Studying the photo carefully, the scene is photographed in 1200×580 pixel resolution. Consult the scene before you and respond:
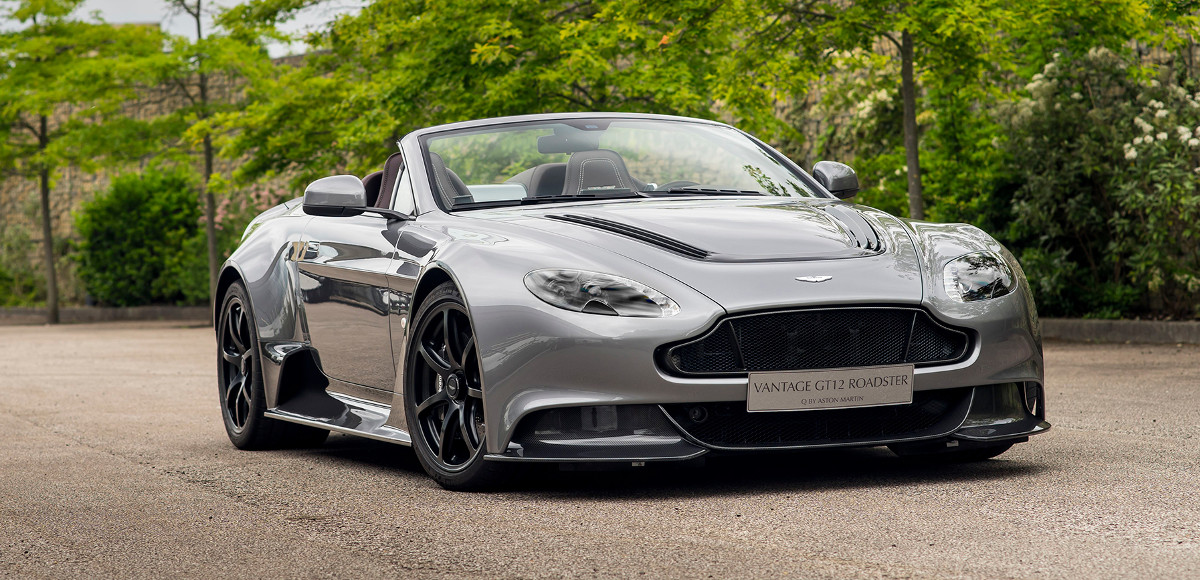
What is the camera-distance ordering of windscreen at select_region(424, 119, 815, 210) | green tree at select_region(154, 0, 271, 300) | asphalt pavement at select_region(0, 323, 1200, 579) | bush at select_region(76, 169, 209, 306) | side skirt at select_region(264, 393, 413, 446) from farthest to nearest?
bush at select_region(76, 169, 209, 306), green tree at select_region(154, 0, 271, 300), windscreen at select_region(424, 119, 815, 210), side skirt at select_region(264, 393, 413, 446), asphalt pavement at select_region(0, 323, 1200, 579)

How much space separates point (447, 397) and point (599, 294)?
2.43 ft

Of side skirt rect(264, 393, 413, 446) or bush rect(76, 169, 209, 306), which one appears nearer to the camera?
side skirt rect(264, 393, 413, 446)

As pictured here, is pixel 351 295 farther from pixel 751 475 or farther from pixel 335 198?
pixel 751 475

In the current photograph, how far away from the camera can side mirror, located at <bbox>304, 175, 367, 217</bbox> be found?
566 cm

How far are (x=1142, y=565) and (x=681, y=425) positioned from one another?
5.02ft

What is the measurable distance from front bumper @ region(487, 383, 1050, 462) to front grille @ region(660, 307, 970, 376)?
0.47ft

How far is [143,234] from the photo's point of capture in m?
26.6

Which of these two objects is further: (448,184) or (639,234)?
(448,184)

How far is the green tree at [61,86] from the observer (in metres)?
24.2

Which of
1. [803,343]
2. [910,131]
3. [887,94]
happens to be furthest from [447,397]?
[887,94]

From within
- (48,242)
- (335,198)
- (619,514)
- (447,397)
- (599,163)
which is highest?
(599,163)

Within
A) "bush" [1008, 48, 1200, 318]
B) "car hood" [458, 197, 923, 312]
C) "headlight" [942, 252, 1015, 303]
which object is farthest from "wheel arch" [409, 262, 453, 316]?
"bush" [1008, 48, 1200, 318]

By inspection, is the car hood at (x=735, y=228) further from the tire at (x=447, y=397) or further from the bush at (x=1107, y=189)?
the bush at (x=1107, y=189)

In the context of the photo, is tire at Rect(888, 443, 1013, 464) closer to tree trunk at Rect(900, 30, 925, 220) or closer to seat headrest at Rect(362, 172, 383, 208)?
seat headrest at Rect(362, 172, 383, 208)
